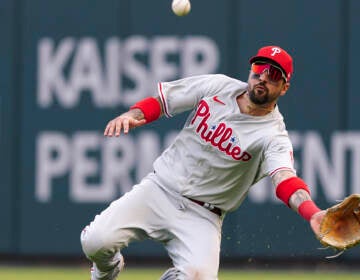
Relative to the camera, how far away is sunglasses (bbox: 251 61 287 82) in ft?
23.3

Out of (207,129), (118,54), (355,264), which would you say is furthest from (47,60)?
(207,129)

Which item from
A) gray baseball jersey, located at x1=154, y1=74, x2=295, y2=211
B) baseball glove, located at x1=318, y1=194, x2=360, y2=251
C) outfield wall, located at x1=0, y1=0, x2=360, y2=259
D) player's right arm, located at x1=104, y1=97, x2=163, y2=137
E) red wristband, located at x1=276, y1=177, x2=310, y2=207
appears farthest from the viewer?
outfield wall, located at x1=0, y1=0, x2=360, y2=259

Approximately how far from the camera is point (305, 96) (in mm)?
11352

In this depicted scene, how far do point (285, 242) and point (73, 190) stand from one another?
217 cm

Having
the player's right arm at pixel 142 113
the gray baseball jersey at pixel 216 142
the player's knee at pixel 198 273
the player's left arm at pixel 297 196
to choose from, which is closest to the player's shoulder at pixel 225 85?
the gray baseball jersey at pixel 216 142

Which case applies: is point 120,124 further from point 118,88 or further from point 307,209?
point 118,88

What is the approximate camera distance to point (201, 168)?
737cm

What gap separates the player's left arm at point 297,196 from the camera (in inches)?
246

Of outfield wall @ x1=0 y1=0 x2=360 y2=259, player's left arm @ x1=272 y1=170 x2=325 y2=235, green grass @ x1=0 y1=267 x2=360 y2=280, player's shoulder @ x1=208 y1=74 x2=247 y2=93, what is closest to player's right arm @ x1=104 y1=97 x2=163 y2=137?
player's shoulder @ x1=208 y1=74 x2=247 y2=93

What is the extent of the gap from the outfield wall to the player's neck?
12.9ft

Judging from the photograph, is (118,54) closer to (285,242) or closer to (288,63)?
(285,242)

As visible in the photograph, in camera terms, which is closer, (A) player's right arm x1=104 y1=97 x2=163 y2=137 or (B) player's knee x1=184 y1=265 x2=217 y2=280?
(A) player's right arm x1=104 y1=97 x2=163 y2=137

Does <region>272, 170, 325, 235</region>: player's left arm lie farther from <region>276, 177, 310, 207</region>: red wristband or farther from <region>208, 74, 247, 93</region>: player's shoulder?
<region>208, 74, 247, 93</region>: player's shoulder

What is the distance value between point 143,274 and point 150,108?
351 centimetres
